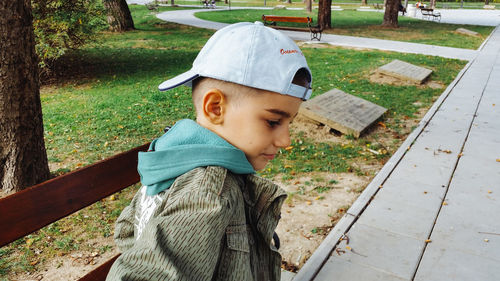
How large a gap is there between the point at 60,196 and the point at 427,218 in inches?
125

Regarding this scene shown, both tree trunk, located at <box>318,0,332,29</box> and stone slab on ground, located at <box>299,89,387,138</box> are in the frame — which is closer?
stone slab on ground, located at <box>299,89,387,138</box>

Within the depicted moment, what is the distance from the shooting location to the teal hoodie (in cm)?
128

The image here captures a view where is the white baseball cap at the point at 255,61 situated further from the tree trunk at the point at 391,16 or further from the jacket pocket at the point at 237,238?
the tree trunk at the point at 391,16

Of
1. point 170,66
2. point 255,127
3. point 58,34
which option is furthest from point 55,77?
point 255,127

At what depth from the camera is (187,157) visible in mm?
1280

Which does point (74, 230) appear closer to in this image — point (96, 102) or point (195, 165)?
point (195, 165)

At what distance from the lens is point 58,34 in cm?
895

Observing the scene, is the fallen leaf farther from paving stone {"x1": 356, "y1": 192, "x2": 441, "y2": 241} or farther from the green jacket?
paving stone {"x1": 356, "y1": 192, "x2": 441, "y2": 241}

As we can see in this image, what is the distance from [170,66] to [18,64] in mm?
6938

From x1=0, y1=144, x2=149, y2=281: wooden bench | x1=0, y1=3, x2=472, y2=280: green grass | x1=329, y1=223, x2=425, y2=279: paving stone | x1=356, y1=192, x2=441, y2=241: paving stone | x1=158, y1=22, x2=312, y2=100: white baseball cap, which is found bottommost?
x1=329, y1=223, x2=425, y2=279: paving stone

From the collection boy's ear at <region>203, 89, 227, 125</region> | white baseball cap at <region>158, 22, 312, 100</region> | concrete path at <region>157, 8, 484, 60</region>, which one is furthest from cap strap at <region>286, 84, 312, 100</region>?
concrete path at <region>157, 8, 484, 60</region>

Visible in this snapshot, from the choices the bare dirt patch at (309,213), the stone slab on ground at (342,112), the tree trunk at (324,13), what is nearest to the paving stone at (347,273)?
the bare dirt patch at (309,213)

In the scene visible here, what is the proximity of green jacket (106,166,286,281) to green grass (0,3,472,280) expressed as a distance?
2421 millimetres

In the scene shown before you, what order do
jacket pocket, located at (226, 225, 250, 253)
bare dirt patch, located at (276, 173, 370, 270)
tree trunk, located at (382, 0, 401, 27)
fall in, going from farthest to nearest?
1. tree trunk, located at (382, 0, 401, 27)
2. bare dirt patch, located at (276, 173, 370, 270)
3. jacket pocket, located at (226, 225, 250, 253)
